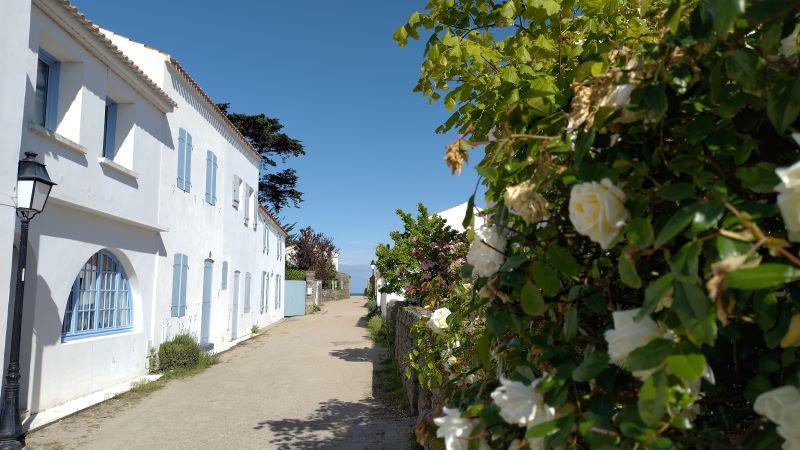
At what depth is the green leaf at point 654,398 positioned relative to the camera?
82 cm

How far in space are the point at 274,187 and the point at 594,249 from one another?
142 feet

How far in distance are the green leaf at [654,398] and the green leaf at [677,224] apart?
212 millimetres

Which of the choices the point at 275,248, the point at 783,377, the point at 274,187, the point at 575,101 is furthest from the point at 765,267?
the point at 274,187

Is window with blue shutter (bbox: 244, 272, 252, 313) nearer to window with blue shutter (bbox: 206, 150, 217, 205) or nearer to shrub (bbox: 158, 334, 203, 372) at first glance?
window with blue shutter (bbox: 206, 150, 217, 205)

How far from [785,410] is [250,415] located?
26.6ft

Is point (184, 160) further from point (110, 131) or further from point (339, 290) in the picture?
point (339, 290)

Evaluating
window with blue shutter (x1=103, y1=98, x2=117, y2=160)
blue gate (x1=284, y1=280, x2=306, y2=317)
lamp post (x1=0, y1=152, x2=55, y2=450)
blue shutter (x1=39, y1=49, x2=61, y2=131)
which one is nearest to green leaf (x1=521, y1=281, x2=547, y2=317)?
lamp post (x1=0, y1=152, x2=55, y2=450)

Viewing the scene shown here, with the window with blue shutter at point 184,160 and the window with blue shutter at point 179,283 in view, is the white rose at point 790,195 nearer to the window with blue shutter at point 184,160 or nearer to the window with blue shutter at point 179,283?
the window with blue shutter at point 179,283

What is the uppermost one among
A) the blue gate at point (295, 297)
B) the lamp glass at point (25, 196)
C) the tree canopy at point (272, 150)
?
the tree canopy at point (272, 150)

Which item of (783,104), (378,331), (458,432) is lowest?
(378,331)

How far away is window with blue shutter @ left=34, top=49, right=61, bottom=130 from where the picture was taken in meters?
7.93

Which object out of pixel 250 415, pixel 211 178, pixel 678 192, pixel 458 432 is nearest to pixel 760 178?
pixel 678 192

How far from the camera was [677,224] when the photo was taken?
2.75 feet

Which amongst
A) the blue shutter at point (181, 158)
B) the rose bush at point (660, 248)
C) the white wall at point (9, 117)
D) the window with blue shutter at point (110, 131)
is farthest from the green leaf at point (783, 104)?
the blue shutter at point (181, 158)
